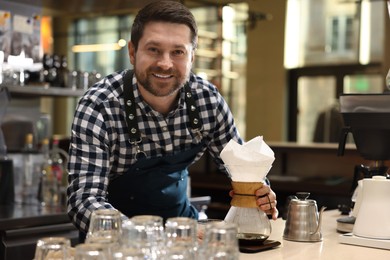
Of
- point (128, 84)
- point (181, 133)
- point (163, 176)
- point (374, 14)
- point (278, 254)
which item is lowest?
point (278, 254)

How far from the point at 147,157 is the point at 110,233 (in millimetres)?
1080

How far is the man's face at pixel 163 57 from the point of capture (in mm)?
2262

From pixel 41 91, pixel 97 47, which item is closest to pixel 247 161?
pixel 41 91

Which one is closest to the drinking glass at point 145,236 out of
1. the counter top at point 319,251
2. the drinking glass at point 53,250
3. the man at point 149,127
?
the drinking glass at point 53,250

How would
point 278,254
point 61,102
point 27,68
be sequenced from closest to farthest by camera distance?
point 278,254, point 27,68, point 61,102

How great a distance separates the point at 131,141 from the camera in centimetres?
238

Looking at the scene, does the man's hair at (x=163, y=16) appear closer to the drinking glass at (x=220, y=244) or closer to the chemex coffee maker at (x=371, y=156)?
A: the chemex coffee maker at (x=371, y=156)

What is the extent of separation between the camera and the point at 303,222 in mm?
2059

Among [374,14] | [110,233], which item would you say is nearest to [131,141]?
[110,233]

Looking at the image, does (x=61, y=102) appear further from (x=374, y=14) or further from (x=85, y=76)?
(x=85, y=76)

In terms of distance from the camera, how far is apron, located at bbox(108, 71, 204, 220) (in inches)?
95.6

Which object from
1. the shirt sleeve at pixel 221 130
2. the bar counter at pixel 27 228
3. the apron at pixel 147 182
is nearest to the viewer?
the apron at pixel 147 182

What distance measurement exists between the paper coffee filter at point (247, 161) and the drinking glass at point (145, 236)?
563 mm

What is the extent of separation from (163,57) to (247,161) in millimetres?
594
